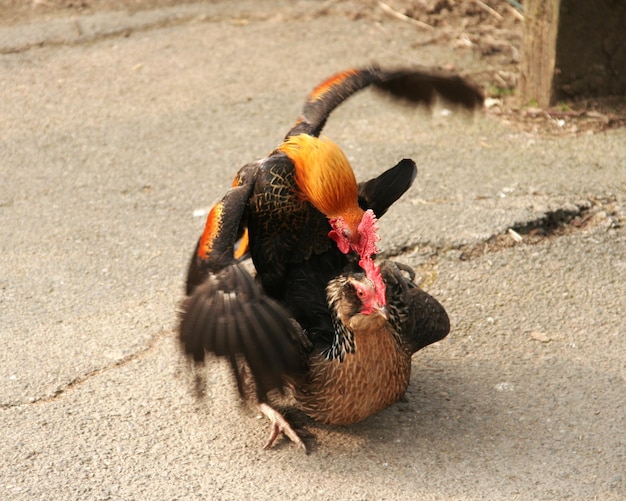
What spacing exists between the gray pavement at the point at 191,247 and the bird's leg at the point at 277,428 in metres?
0.06

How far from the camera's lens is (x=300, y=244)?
161 inches

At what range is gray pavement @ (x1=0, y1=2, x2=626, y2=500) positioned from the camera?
3527mm

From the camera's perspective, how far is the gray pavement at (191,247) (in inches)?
139

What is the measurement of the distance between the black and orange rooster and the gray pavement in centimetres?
28

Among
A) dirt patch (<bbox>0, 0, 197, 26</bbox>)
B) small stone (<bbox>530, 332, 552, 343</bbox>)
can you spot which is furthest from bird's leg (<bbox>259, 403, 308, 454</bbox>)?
dirt patch (<bbox>0, 0, 197, 26</bbox>)

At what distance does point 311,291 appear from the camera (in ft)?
12.9

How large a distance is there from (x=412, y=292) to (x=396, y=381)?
51 centimetres

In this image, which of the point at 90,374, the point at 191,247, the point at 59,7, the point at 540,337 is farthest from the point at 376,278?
the point at 59,7

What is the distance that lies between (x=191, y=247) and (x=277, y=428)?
62.3 inches

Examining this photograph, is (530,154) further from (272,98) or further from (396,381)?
(396,381)

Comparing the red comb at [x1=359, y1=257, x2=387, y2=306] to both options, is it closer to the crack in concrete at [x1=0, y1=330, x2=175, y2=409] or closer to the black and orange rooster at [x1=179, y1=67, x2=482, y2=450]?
the black and orange rooster at [x1=179, y1=67, x2=482, y2=450]

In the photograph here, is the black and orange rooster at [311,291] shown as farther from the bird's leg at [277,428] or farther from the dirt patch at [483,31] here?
the dirt patch at [483,31]

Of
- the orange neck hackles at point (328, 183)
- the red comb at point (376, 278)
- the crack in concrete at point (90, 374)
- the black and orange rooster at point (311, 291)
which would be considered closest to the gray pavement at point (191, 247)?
the crack in concrete at point (90, 374)

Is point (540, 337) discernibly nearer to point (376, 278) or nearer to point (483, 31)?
point (376, 278)
